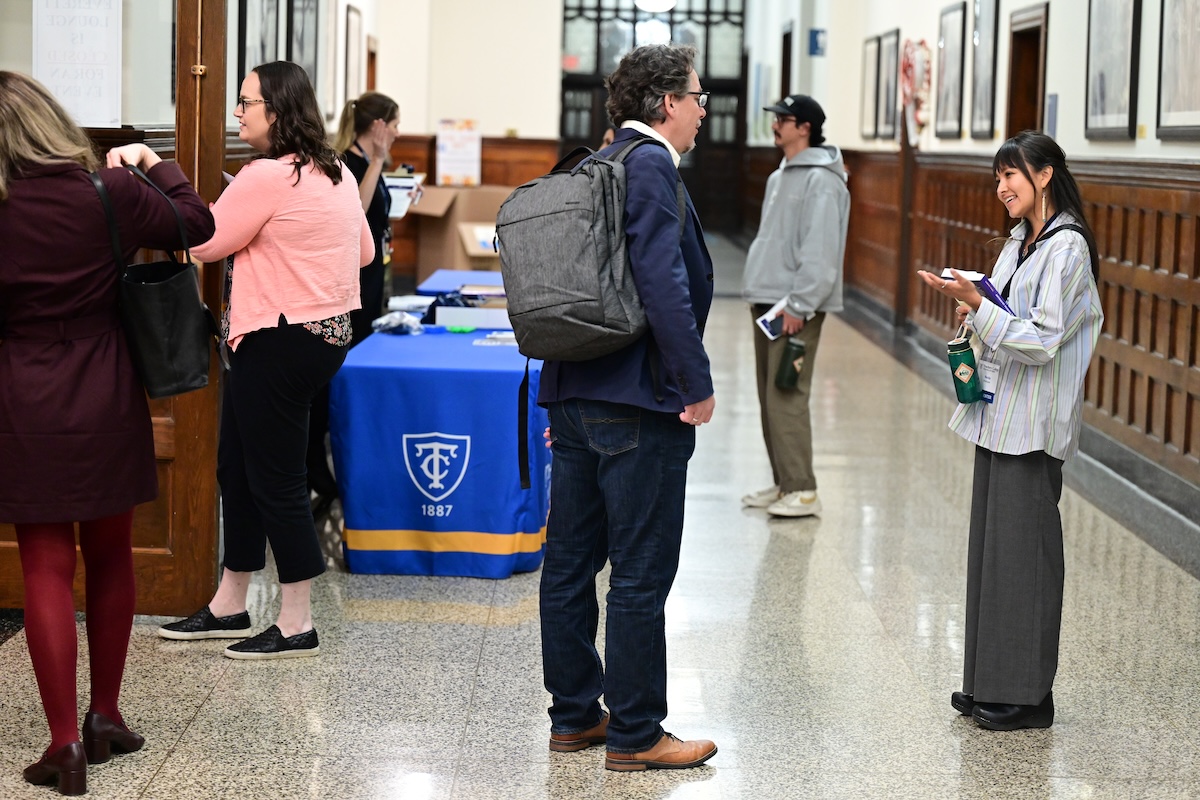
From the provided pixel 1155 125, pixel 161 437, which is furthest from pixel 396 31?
pixel 161 437

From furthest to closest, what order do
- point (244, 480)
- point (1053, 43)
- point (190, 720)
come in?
point (1053, 43) < point (244, 480) < point (190, 720)

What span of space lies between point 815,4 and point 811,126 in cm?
1061

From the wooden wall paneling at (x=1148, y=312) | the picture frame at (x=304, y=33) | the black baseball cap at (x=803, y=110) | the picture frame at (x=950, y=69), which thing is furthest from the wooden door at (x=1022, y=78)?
the picture frame at (x=304, y=33)

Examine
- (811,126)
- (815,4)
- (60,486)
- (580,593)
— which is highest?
(815,4)

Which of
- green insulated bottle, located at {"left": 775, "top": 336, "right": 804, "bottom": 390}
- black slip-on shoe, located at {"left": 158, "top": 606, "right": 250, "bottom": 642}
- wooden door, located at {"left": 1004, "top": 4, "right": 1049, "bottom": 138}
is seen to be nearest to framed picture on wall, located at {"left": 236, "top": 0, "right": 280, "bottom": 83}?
green insulated bottle, located at {"left": 775, "top": 336, "right": 804, "bottom": 390}

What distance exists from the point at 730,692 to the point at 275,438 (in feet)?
4.49

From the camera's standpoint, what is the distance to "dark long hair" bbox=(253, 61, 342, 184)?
11.6 feet

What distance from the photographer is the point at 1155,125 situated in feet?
20.8

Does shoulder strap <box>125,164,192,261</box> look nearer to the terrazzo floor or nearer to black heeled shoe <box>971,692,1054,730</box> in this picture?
the terrazzo floor

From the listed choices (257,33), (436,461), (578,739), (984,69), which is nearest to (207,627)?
(436,461)

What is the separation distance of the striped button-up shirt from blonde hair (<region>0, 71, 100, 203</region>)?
A: 201 centimetres

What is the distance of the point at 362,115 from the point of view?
5.11 metres

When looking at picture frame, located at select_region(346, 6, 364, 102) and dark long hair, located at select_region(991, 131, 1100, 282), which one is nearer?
dark long hair, located at select_region(991, 131, 1100, 282)

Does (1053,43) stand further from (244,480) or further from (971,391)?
(244,480)
